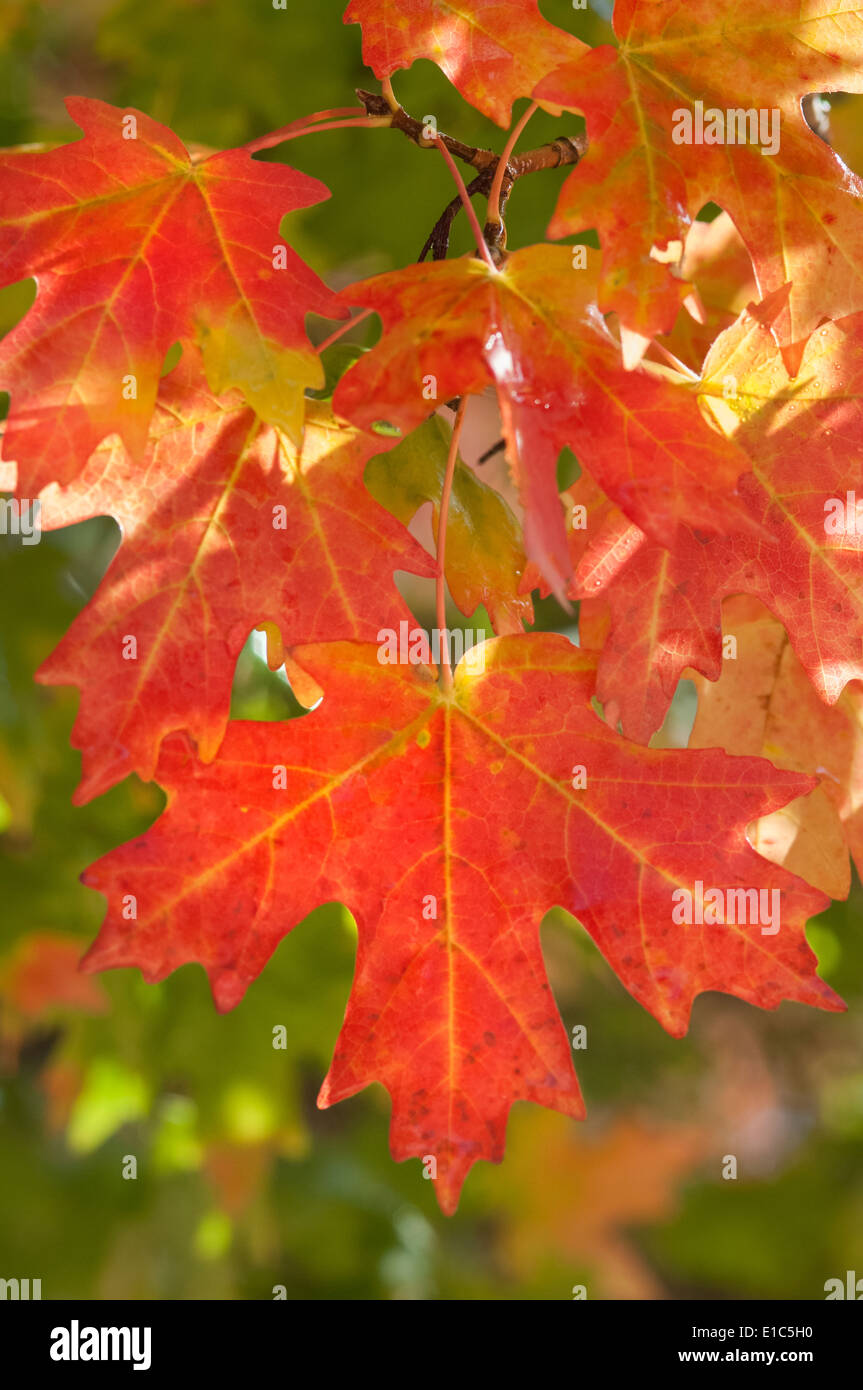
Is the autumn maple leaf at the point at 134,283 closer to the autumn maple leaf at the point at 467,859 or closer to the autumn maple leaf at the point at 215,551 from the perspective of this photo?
the autumn maple leaf at the point at 215,551

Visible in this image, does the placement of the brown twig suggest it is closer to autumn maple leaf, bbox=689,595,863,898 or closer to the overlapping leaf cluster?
the overlapping leaf cluster

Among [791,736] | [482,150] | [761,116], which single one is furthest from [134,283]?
[791,736]

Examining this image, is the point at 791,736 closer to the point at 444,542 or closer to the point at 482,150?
the point at 444,542

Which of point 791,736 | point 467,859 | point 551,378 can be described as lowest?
point 467,859

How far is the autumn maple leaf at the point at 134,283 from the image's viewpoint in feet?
2.14

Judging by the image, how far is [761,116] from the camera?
703 mm

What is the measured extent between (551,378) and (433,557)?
0.45 ft

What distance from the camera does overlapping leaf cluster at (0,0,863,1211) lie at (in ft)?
2.13

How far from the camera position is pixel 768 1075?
346cm

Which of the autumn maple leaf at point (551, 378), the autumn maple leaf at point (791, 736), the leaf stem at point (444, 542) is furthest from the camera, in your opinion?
the autumn maple leaf at point (791, 736)

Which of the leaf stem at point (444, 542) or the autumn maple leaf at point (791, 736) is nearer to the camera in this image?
the leaf stem at point (444, 542)

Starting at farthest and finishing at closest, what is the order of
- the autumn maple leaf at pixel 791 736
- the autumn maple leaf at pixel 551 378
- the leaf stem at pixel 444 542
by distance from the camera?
the autumn maple leaf at pixel 791 736, the leaf stem at pixel 444 542, the autumn maple leaf at pixel 551 378

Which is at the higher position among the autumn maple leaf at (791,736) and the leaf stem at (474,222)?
the leaf stem at (474,222)

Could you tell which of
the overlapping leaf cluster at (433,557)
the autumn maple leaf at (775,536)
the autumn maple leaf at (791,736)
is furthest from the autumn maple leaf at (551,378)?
the autumn maple leaf at (791,736)
